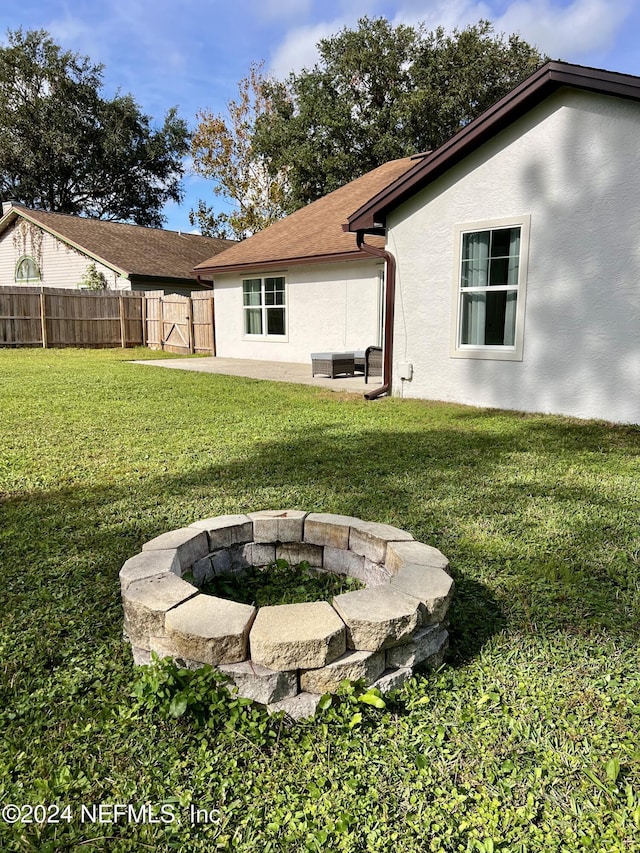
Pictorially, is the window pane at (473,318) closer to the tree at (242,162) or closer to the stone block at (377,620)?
the stone block at (377,620)

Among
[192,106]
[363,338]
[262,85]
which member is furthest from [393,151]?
[363,338]

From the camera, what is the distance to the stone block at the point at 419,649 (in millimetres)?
2123

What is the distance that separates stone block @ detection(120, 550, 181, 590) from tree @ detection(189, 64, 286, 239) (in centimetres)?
2810

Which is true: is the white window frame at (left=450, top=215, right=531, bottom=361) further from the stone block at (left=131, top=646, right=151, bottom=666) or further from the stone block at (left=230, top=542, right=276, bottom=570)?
the stone block at (left=131, top=646, right=151, bottom=666)

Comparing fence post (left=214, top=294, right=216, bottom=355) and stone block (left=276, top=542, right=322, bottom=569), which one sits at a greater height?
fence post (left=214, top=294, right=216, bottom=355)

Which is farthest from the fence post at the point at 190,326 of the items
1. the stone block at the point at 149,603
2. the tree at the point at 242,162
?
the stone block at the point at 149,603

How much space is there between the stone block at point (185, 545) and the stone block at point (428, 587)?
1000 mm

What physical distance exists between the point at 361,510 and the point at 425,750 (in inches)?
77.7

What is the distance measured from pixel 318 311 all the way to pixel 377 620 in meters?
12.0

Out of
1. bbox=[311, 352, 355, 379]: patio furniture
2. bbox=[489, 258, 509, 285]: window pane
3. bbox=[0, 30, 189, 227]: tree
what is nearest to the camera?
bbox=[489, 258, 509, 285]: window pane

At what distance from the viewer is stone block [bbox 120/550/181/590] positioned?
7.56 feet

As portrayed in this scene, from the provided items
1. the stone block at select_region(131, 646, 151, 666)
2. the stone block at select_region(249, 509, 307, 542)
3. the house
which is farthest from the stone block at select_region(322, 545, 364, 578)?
the house

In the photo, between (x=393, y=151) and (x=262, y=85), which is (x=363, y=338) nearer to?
(x=393, y=151)

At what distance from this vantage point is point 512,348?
7.52 meters
